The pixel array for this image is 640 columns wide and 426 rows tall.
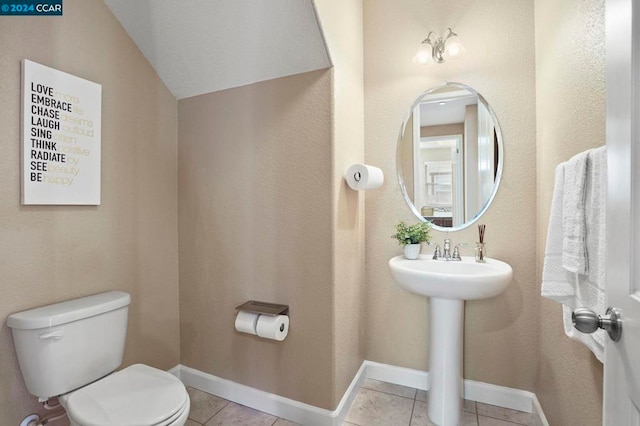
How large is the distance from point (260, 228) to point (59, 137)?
1.04 m

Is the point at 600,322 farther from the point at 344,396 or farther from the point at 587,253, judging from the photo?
the point at 344,396

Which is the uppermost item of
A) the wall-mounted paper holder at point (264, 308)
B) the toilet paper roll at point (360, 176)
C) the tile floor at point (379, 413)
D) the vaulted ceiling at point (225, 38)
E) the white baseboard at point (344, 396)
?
the vaulted ceiling at point (225, 38)

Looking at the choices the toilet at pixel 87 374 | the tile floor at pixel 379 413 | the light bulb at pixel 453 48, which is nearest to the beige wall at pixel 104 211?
the toilet at pixel 87 374

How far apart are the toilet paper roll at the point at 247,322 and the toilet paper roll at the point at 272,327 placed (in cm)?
3

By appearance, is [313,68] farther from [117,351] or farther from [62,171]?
[117,351]

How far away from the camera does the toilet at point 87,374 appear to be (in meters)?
1.13

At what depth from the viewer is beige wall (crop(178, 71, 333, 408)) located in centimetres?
162

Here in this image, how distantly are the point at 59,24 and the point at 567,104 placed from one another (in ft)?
7.55

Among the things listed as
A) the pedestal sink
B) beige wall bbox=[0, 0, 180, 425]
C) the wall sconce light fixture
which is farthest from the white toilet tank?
the wall sconce light fixture

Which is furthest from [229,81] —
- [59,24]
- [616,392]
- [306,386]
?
[616,392]

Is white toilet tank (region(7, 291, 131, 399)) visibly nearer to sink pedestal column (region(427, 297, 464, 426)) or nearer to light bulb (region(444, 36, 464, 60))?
sink pedestal column (region(427, 297, 464, 426))

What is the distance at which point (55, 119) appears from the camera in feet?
4.60

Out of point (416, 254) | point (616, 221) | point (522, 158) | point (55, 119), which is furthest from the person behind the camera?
point (416, 254)

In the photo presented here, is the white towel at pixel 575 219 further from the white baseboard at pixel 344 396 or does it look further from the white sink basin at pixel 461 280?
the white baseboard at pixel 344 396
